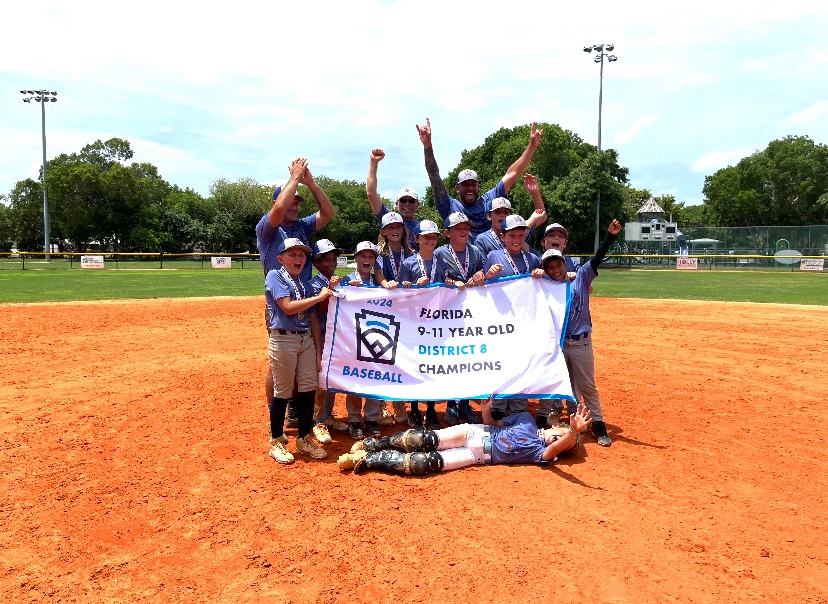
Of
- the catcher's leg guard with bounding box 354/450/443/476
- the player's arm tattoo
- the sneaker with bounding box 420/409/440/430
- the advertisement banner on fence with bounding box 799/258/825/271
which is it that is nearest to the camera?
the catcher's leg guard with bounding box 354/450/443/476

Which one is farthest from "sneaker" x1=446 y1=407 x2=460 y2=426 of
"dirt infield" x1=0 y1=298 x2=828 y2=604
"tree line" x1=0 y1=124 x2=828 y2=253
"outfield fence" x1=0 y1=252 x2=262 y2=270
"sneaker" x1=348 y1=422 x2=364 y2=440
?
"tree line" x1=0 y1=124 x2=828 y2=253

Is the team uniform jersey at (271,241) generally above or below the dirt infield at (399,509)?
above

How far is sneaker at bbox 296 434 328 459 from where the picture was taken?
17.4 ft

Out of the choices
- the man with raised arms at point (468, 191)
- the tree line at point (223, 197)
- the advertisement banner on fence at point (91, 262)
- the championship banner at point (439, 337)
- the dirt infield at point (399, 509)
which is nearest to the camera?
the dirt infield at point (399, 509)

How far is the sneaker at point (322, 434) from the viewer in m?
5.76

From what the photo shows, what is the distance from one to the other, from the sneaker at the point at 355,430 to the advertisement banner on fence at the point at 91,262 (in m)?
39.2

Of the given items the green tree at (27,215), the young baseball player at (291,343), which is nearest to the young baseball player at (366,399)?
the young baseball player at (291,343)

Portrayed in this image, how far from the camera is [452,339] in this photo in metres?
5.73

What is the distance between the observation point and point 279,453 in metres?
5.24

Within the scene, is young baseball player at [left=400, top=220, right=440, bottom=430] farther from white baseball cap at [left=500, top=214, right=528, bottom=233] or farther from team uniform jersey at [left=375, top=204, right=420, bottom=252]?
white baseball cap at [left=500, top=214, right=528, bottom=233]

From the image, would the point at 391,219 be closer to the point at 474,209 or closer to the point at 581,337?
the point at 474,209

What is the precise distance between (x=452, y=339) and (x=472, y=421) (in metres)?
1.04

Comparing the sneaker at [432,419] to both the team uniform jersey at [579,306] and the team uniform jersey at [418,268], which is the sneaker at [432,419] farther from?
the team uniform jersey at [579,306]

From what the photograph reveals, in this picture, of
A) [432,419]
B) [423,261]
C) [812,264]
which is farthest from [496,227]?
[812,264]
